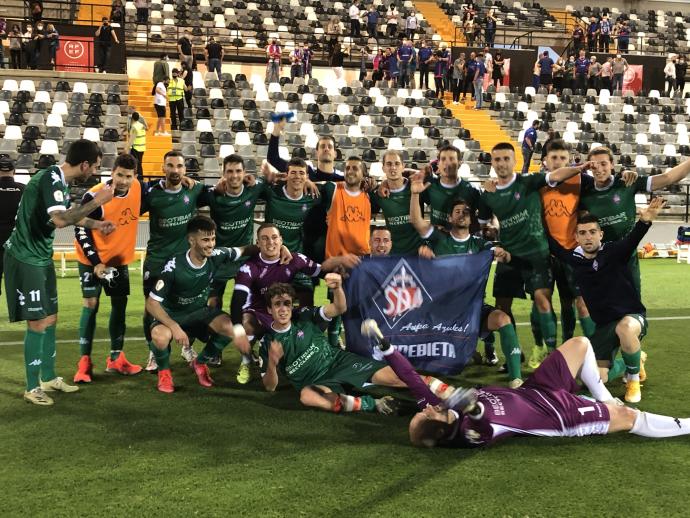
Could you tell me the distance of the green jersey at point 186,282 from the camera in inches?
263

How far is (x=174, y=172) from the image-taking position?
728 centimetres

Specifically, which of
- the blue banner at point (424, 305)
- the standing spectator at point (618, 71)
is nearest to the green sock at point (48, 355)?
the blue banner at point (424, 305)

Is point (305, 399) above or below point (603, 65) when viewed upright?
below

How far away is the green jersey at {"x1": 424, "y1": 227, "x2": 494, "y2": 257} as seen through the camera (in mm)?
7062

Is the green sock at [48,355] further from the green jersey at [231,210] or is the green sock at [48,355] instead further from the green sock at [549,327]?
the green sock at [549,327]

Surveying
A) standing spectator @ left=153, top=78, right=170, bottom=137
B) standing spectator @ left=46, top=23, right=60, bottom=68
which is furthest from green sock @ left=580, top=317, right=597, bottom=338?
standing spectator @ left=46, top=23, right=60, bottom=68

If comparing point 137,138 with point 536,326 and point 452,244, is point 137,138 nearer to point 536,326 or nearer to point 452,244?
point 452,244

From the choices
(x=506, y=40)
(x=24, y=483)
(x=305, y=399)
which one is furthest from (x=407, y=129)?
(x=24, y=483)

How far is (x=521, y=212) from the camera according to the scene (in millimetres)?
7168

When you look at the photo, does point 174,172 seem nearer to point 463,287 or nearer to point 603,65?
point 463,287

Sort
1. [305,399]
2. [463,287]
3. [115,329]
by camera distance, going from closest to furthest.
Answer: [305,399] < [463,287] < [115,329]

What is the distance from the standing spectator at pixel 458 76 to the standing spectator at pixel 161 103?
9.96m

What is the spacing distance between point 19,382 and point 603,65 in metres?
26.7

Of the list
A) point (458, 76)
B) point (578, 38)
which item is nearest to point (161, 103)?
point (458, 76)
